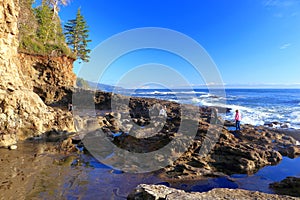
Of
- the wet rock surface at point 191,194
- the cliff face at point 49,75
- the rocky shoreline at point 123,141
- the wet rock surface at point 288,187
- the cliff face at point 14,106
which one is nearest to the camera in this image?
the wet rock surface at point 191,194

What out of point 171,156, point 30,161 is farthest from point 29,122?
point 171,156

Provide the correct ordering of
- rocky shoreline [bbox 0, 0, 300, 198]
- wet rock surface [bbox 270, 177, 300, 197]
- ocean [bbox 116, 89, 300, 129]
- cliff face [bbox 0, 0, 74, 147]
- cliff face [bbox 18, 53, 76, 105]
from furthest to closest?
ocean [bbox 116, 89, 300, 129] → cliff face [bbox 18, 53, 76, 105] → cliff face [bbox 0, 0, 74, 147] → rocky shoreline [bbox 0, 0, 300, 198] → wet rock surface [bbox 270, 177, 300, 197]

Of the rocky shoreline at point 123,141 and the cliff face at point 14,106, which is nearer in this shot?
the rocky shoreline at point 123,141

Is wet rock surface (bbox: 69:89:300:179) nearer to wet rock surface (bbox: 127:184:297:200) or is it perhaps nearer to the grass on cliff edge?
wet rock surface (bbox: 127:184:297:200)

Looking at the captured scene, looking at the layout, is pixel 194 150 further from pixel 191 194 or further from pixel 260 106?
pixel 260 106

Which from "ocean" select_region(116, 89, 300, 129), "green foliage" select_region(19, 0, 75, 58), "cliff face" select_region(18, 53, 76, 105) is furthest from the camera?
"ocean" select_region(116, 89, 300, 129)

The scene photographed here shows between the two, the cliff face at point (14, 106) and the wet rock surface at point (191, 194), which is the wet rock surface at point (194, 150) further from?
the cliff face at point (14, 106)

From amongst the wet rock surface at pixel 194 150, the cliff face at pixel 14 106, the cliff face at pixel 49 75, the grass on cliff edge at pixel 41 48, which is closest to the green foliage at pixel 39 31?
the grass on cliff edge at pixel 41 48

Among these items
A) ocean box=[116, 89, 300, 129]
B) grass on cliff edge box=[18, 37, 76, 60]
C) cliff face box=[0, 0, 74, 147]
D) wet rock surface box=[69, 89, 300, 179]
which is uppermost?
grass on cliff edge box=[18, 37, 76, 60]

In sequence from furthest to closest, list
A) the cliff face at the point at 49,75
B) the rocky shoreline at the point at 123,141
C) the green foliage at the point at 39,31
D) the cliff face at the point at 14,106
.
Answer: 1. the cliff face at the point at 49,75
2. the green foliage at the point at 39,31
3. the cliff face at the point at 14,106
4. the rocky shoreline at the point at 123,141

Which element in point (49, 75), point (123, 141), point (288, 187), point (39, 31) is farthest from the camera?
point (39, 31)

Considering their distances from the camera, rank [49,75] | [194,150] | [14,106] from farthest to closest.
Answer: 1. [49,75]
2. [14,106]
3. [194,150]

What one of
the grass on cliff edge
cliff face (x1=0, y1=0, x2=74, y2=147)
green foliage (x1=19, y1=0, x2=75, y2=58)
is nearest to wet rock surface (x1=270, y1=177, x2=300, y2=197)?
cliff face (x1=0, y1=0, x2=74, y2=147)

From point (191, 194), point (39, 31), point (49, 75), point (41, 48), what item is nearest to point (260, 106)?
point (49, 75)
